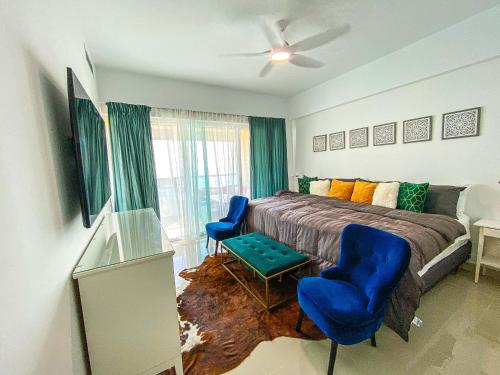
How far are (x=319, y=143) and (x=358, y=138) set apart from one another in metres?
0.83

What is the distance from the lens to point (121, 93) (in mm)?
3090

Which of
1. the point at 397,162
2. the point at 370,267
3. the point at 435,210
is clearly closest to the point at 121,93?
the point at 370,267

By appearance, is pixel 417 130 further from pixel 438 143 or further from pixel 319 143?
pixel 319 143

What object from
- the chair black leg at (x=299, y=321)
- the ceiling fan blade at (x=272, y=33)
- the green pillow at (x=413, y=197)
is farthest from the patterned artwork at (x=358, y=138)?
the chair black leg at (x=299, y=321)

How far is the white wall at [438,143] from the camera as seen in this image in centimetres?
225

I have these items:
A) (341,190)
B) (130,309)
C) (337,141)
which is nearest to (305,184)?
(341,190)

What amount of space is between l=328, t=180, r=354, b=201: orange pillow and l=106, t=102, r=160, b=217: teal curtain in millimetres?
2934

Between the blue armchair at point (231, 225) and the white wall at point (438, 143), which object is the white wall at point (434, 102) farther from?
the blue armchair at point (231, 225)

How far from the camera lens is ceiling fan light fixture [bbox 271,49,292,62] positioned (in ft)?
7.43

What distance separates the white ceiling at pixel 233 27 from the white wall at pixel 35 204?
3.19ft

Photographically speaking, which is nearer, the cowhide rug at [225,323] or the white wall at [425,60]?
the cowhide rug at [225,323]

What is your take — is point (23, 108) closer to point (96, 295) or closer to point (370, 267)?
point (96, 295)

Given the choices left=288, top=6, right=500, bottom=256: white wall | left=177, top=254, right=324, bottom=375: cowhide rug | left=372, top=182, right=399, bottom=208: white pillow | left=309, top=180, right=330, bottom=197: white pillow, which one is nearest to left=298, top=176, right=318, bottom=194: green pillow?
left=309, top=180, right=330, bottom=197: white pillow

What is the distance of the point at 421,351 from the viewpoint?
1.45 metres
